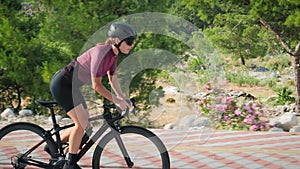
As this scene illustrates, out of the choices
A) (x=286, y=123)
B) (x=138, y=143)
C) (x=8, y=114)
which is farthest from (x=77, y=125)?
(x=8, y=114)

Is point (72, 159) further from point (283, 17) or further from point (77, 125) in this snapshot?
point (283, 17)

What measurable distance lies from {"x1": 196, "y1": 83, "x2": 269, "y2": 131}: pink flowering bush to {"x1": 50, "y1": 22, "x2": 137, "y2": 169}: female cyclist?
379 centimetres

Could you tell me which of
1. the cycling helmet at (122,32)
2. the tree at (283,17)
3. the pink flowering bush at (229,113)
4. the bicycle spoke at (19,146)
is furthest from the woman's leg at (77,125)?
the tree at (283,17)

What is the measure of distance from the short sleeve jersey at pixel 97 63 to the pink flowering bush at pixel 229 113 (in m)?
3.86

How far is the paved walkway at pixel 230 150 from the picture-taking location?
4.52 m

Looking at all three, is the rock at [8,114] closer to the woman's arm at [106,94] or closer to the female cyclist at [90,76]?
the female cyclist at [90,76]

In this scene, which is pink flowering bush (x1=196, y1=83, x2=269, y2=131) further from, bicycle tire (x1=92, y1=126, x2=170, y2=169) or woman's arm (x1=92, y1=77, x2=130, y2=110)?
woman's arm (x1=92, y1=77, x2=130, y2=110)

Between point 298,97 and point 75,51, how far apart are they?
12.1 ft

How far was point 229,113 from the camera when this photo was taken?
7.39 meters

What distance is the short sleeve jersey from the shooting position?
3260 millimetres

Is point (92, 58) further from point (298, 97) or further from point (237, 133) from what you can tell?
point (298, 97)

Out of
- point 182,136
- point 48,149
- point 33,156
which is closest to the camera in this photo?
point 48,149

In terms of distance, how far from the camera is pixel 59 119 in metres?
8.23

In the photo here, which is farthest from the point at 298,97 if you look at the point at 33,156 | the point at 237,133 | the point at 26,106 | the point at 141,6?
the point at 33,156
